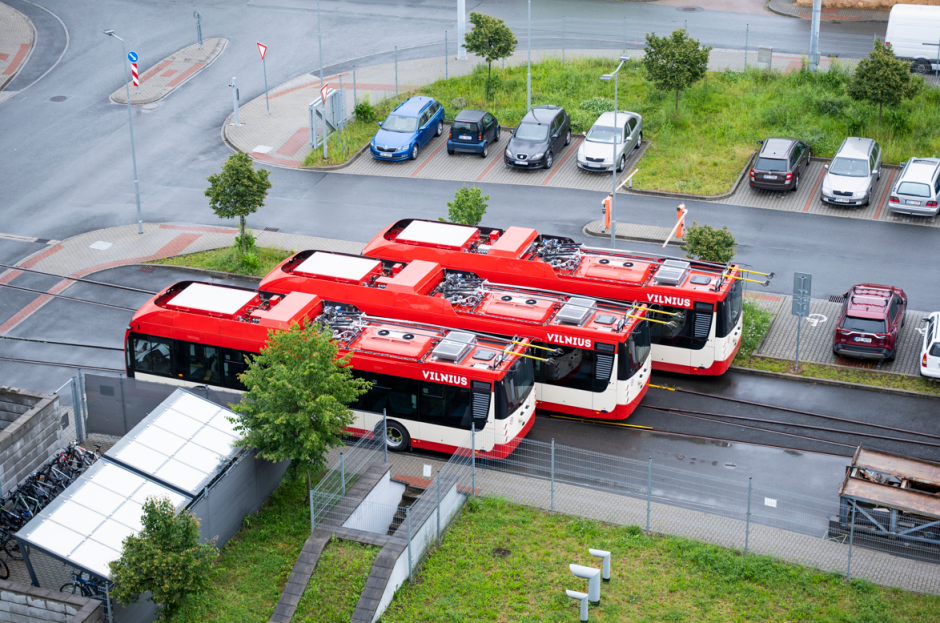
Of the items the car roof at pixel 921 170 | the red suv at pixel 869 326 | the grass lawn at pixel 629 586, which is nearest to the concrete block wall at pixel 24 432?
the grass lawn at pixel 629 586

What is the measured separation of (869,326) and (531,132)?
16776 millimetres

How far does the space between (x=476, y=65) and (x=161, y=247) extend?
18.7m

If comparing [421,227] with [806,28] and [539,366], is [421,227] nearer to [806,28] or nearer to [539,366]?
[539,366]

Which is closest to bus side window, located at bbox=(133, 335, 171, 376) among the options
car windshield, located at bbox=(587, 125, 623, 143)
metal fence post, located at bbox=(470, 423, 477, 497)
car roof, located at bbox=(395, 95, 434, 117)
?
metal fence post, located at bbox=(470, 423, 477, 497)

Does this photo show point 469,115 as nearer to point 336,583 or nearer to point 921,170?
point 921,170

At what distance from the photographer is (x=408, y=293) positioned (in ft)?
89.7

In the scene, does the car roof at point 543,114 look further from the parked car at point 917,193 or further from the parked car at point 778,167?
the parked car at point 917,193

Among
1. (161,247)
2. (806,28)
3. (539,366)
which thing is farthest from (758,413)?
(806,28)

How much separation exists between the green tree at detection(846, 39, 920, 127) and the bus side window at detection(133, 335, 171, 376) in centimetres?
2768

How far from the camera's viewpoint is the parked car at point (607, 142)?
40531mm

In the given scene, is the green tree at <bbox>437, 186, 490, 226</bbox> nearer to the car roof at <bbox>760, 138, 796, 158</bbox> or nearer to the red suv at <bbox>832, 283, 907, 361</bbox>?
the red suv at <bbox>832, 283, 907, 361</bbox>

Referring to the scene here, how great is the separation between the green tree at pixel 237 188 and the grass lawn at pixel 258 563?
1248 centimetres

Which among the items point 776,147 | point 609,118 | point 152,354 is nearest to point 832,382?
point 776,147

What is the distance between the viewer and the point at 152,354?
90.1 feet
